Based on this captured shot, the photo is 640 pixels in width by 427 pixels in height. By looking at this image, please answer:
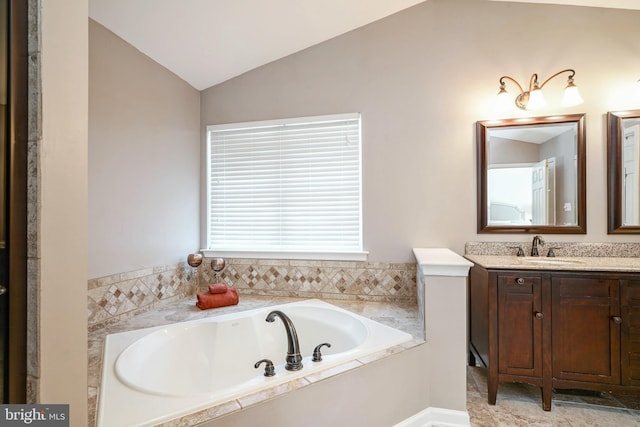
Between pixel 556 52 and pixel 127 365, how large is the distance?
344 centimetres

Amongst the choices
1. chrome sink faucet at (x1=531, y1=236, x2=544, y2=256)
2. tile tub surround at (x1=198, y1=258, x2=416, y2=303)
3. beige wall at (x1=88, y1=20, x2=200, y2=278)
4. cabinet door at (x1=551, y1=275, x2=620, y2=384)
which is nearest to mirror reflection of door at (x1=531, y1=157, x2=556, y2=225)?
chrome sink faucet at (x1=531, y1=236, x2=544, y2=256)

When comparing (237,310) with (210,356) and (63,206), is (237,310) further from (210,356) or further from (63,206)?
(63,206)

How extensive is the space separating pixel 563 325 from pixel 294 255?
1.90 m

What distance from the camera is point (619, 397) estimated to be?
1961 mm

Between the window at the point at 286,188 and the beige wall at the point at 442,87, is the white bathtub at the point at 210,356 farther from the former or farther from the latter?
the beige wall at the point at 442,87

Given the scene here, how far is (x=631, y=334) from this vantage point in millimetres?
1728

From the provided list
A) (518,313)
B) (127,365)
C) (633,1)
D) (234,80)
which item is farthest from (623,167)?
(127,365)

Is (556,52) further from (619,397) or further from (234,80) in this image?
(234,80)

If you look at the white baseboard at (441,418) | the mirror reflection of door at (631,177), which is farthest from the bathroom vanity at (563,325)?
the mirror reflection of door at (631,177)

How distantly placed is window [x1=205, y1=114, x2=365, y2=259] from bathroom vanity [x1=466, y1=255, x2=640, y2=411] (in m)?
1.09

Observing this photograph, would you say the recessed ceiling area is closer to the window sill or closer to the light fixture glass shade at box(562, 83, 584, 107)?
the light fixture glass shade at box(562, 83, 584, 107)

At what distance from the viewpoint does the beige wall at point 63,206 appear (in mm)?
696

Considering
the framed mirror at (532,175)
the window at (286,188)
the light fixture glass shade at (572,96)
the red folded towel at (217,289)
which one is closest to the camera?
the light fixture glass shade at (572,96)

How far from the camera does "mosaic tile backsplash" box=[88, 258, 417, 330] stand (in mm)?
2188
